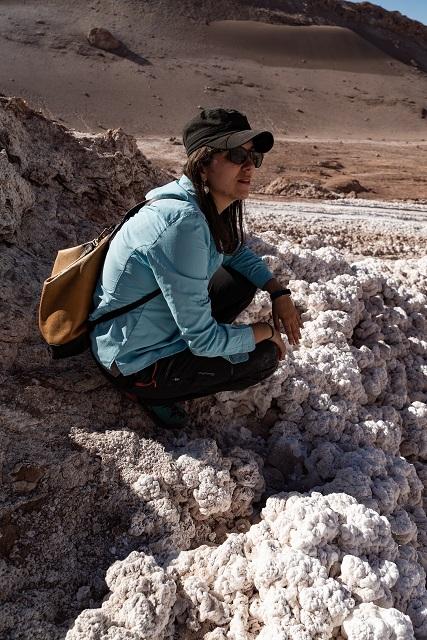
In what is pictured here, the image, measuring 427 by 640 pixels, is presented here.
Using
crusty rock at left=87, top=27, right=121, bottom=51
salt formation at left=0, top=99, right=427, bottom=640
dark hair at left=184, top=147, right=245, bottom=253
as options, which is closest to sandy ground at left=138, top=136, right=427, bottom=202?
salt formation at left=0, top=99, right=427, bottom=640

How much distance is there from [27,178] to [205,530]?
201cm

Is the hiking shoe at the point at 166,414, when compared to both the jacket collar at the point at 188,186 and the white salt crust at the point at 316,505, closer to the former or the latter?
the white salt crust at the point at 316,505

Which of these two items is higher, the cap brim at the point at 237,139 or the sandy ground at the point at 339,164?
the cap brim at the point at 237,139

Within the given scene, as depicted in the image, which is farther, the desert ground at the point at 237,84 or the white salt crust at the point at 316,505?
the desert ground at the point at 237,84

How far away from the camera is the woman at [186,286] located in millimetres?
1725

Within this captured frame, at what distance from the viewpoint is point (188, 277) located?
1.73 metres

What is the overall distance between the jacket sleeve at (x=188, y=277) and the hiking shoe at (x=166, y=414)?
335 mm

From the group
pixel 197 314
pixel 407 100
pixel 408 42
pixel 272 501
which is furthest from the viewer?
pixel 408 42

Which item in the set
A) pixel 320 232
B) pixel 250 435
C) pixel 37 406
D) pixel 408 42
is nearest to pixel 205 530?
pixel 250 435

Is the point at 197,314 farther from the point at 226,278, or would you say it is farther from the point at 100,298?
the point at 226,278

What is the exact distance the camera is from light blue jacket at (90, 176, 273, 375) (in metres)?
1.71

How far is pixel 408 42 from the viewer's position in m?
30.4

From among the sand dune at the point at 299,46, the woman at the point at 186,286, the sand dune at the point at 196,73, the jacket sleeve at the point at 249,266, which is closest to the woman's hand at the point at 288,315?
the jacket sleeve at the point at 249,266

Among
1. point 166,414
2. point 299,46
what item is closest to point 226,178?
point 166,414
